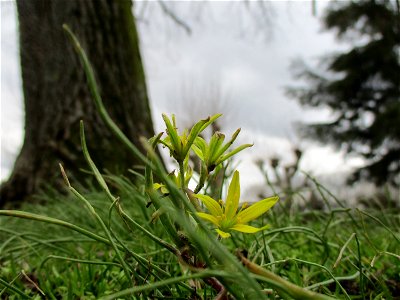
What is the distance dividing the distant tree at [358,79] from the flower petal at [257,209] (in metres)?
14.6

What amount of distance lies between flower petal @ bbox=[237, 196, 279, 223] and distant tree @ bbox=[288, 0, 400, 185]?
47.8 feet

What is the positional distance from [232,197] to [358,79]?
612 inches

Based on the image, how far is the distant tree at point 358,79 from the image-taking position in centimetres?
1457

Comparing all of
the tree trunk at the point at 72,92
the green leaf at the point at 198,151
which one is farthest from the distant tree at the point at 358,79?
the green leaf at the point at 198,151

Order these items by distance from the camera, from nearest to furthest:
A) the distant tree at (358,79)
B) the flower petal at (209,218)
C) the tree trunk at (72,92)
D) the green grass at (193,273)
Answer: the flower petal at (209,218)
the green grass at (193,273)
the tree trunk at (72,92)
the distant tree at (358,79)

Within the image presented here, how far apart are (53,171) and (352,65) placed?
13.5m

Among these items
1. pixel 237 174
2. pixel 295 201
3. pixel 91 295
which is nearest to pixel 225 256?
pixel 237 174

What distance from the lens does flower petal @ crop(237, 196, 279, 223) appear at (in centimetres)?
53

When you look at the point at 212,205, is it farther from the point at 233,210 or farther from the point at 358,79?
the point at 358,79

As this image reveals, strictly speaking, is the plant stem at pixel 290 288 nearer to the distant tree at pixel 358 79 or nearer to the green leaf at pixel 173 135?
the green leaf at pixel 173 135

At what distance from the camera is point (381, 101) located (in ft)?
49.2

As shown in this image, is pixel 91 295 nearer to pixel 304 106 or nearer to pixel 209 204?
pixel 209 204

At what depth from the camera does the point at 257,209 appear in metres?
0.54

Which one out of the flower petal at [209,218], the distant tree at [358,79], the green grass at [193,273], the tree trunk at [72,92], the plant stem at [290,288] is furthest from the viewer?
the distant tree at [358,79]
